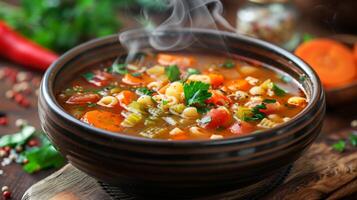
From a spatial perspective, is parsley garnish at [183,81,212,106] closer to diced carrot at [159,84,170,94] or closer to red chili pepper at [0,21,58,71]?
diced carrot at [159,84,170,94]

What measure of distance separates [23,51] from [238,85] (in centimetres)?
233

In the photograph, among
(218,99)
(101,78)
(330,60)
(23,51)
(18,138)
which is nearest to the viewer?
(218,99)

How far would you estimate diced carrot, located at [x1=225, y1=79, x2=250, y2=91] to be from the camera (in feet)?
10.2

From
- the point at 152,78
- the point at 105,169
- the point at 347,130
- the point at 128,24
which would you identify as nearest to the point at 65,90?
the point at 152,78

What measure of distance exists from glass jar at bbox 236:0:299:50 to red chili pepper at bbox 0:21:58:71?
1.69 meters

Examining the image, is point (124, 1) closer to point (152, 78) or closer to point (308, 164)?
point (152, 78)

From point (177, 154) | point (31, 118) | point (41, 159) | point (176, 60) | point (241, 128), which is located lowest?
point (31, 118)

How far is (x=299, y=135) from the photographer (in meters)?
2.46

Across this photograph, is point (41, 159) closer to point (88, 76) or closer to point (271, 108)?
point (88, 76)

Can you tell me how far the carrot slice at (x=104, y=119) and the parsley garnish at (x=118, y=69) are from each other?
61cm

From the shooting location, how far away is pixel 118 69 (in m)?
3.33

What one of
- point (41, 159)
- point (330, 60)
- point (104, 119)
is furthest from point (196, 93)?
point (330, 60)

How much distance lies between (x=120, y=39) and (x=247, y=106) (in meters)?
0.93

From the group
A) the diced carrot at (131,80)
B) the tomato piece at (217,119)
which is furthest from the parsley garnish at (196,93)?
the diced carrot at (131,80)
